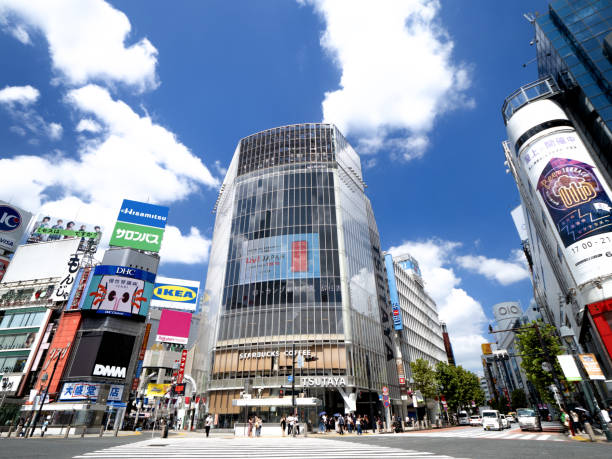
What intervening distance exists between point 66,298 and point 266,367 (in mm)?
33023

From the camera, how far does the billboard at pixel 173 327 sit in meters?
46.7

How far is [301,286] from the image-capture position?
146 feet

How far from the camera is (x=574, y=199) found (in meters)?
29.6

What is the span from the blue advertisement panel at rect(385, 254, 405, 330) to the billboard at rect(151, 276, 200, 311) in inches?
1432

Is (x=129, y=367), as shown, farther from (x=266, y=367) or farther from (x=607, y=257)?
(x=607, y=257)

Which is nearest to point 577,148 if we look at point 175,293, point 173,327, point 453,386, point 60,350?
point 453,386

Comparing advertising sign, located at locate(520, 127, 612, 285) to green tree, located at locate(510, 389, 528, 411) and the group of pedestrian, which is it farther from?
green tree, located at locate(510, 389, 528, 411)

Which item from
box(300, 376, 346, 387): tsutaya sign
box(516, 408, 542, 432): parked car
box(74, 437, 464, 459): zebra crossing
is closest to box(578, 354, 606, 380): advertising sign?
box(516, 408, 542, 432): parked car

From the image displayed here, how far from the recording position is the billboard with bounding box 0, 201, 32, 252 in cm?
5769

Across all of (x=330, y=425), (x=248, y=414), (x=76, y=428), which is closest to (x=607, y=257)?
(x=330, y=425)

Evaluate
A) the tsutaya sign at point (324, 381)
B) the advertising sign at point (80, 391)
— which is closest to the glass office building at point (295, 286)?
the tsutaya sign at point (324, 381)

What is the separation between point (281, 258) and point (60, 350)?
3206cm

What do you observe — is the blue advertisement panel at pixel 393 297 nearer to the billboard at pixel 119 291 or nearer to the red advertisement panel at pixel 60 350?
the billboard at pixel 119 291

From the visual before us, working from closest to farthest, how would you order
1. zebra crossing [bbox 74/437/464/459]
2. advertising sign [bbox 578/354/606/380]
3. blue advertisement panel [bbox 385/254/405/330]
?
zebra crossing [bbox 74/437/464/459] → advertising sign [bbox 578/354/606/380] → blue advertisement panel [bbox 385/254/405/330]
